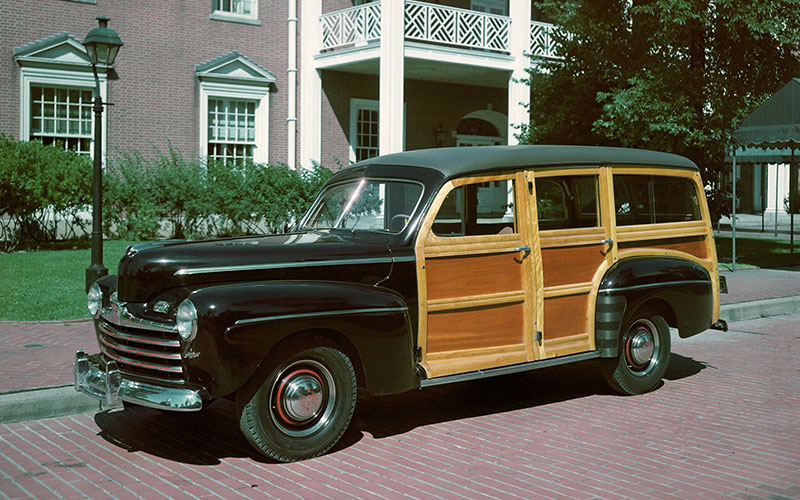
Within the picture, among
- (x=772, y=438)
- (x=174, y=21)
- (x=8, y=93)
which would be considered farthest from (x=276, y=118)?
(x=772, y=438)

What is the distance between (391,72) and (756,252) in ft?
30.3

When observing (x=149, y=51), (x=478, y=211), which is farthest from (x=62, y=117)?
(x=478, y=211)

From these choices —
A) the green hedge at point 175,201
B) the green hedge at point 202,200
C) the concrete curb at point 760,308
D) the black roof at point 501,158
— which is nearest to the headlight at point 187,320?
the black roof at point 501,158

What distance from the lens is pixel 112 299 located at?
17.6 ft

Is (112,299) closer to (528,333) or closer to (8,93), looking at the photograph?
(528,333)

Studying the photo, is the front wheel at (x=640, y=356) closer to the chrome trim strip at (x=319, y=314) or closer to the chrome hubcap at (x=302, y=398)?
the chrome trim strip at (x=319, y=314)

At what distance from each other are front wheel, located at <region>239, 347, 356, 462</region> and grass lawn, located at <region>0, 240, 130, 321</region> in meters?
5.42

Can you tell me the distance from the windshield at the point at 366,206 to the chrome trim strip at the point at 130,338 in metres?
1.65

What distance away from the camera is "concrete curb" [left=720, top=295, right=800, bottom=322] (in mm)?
11109

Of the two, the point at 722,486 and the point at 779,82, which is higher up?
the point at 779,82

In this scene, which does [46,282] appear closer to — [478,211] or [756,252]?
[478,211]

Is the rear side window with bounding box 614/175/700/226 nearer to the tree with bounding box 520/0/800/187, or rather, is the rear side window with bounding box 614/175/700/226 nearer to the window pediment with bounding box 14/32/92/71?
the tree with bounding box 520/0/800/187

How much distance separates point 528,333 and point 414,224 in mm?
1211

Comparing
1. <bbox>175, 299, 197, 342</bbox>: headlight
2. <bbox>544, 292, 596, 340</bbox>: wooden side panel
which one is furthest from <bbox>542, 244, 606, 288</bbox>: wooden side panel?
<bbox>175, 299, 197, 342</bbox>: headlight
